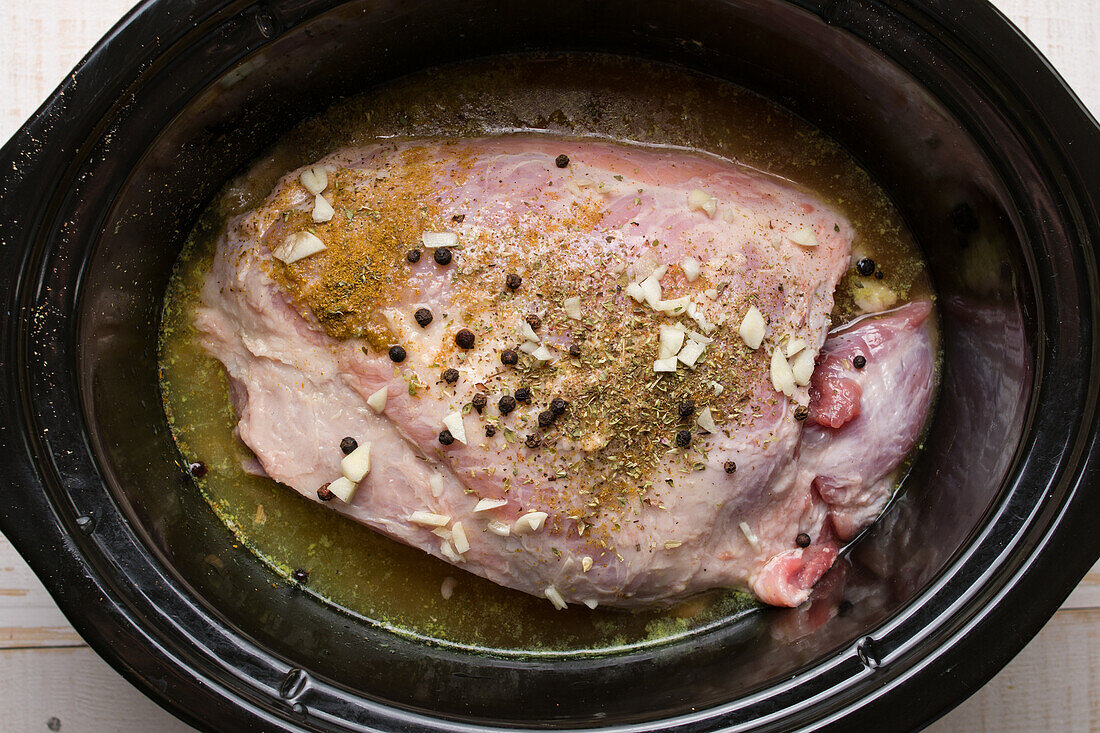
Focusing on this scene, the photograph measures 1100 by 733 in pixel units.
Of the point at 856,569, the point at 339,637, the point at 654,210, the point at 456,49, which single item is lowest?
the point at 339,637

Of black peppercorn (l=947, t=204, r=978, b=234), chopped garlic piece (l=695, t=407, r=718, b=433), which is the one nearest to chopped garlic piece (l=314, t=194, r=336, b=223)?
chopped garlic piece (l=695, t=407, r=718, b=433)

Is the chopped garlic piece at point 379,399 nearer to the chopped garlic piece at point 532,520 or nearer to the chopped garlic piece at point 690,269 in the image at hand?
the chopped garlic piece at point 532,520

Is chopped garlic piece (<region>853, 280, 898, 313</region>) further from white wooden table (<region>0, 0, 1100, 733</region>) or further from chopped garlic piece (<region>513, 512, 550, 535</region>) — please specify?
white wooden table (<region>0, 0, 1100, 733</region>)

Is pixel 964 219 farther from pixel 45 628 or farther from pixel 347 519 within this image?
pixel 45 628

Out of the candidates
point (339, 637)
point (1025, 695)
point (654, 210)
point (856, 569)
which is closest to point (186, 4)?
point (654, 210)

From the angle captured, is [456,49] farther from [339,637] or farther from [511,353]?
[339,637]

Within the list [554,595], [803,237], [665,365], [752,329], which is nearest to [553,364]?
[665,365]
